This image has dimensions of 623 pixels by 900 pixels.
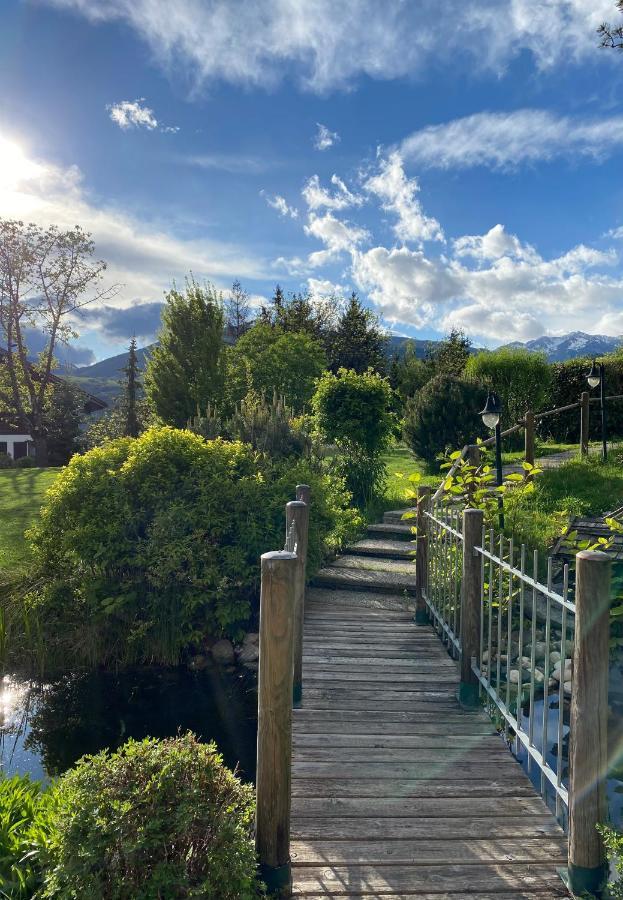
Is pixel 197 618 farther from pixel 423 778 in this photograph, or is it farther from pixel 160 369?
pixel 160 369

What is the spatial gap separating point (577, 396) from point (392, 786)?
60.0 ft

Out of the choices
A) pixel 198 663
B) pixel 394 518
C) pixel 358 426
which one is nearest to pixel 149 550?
pixel 198 663

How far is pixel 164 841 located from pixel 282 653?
779 mm

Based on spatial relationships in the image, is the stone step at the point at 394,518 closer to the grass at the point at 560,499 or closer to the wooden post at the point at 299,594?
the grass at the point at 560,499

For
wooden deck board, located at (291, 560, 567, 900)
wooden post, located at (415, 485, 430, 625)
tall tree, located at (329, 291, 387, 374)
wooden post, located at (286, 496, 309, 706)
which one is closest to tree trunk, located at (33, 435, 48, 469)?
tall tree, located at (329, 291, 387, 374)

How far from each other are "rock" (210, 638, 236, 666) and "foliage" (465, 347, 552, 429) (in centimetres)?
1432

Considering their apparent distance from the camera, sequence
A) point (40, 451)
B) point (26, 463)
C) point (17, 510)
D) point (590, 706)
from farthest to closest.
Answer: point (26, 463) → point (40, 451) → point (17, 510) → point (590, 706)

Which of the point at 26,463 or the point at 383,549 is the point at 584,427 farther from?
the point at 26,463

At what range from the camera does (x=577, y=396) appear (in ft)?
62.1

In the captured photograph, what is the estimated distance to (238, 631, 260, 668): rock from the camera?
5988 millimetres

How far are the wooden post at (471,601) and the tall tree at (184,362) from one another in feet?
48.1

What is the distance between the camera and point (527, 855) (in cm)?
264

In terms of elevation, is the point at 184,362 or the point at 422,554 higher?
the point at 184,362

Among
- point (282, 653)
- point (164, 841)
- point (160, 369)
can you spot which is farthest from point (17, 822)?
point (160, 369)
